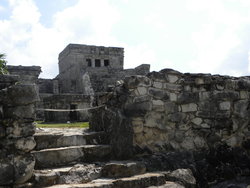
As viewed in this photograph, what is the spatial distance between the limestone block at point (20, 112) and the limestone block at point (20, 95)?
0.06 meters

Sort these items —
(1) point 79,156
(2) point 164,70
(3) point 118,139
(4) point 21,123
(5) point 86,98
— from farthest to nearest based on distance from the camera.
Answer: (5) point 86,98 < (2) point 164,70 < (3) point 118,139 < (1) point 79,156 < (4) point 21,123

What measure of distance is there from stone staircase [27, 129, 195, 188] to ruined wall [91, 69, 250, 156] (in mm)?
567

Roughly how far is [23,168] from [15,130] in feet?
1.66

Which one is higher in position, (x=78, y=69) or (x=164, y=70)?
(x=78, y=69)

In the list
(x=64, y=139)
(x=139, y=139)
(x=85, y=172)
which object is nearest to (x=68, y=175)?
(x=85, y=172)

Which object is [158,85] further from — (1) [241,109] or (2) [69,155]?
(2) [69,155]

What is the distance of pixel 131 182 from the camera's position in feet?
14.4

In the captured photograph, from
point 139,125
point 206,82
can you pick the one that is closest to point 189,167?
point 139,125

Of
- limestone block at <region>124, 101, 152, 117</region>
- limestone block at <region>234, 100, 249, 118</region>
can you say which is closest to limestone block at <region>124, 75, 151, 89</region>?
limestone block at <region>124, 101, 152, 117</region>

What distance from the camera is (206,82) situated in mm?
6160

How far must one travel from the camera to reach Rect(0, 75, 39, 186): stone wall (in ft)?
12.6

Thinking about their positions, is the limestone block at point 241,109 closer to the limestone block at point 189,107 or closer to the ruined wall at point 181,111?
the ruined wall at point 181,111

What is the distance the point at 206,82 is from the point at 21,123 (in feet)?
12.4

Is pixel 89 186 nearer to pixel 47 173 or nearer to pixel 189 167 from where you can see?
pixel 47 173
